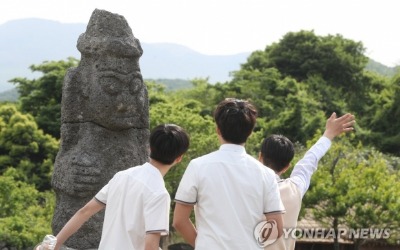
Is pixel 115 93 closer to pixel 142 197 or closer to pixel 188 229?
pixel 142 197

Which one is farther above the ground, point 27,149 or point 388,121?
point 388,121

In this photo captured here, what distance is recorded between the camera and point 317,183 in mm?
19250

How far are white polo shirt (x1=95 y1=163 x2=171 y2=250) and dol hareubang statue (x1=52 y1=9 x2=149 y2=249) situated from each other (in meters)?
1.84

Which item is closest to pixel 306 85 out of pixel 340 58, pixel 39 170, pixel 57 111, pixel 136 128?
pixel 340 58

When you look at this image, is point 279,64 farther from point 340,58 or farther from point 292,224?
point 292,224

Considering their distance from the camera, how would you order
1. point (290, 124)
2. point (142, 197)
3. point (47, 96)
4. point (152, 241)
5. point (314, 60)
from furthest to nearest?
point (314, 60) → point (290, 124) → point (47, 96) → point (142, 197) → point (152, 241)

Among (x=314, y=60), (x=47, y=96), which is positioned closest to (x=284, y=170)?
(x=47, y=96)

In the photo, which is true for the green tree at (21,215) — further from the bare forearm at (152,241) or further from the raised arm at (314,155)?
the bare forearm at (152,241)

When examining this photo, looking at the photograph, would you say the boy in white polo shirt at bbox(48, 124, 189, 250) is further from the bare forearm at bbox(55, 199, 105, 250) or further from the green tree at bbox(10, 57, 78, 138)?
the green tree at bbox(10, 57, 78, 138)

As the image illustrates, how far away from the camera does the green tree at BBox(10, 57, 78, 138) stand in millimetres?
26859

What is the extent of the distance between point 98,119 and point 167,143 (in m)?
2.19

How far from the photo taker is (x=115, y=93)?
6.55 metres

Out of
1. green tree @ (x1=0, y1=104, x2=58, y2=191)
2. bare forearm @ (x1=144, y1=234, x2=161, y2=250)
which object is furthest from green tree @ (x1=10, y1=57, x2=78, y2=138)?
bare forearm @ (x1=144, y1=234, x2=161, y2=250)

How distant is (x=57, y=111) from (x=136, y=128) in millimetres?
20647
